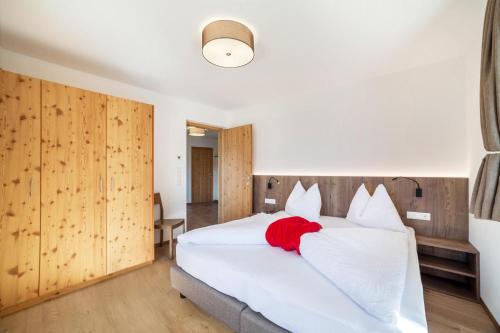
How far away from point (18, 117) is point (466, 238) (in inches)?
174

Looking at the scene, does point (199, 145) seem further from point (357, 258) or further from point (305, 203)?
point (357, 258)

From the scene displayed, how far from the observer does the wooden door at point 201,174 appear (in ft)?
24.2

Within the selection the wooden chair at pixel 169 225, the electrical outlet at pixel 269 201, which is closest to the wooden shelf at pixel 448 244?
the electrical outlet at pixel 269 201

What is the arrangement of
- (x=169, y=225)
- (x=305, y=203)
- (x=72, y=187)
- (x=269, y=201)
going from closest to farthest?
1. (x=72, y=187)
2. (x=305, y=203)
3. (x=169, y=225)
4. (x=269, y=201)

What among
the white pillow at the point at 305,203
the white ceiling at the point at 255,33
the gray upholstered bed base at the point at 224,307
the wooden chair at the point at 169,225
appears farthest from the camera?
the wooden chair at the point at 169,225

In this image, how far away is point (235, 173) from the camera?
402cm

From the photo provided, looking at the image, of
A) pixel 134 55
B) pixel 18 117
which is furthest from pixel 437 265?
pixel 18 117

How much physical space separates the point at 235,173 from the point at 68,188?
2.45 meters

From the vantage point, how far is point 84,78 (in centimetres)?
263

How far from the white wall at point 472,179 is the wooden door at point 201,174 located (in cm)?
671

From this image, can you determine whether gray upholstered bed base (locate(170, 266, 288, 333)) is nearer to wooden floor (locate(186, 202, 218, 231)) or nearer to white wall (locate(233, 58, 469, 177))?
white wall (locate(233, 58, 469, 177))

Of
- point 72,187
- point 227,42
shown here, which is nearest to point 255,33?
point 227,42

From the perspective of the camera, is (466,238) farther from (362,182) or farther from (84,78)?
(84,78)

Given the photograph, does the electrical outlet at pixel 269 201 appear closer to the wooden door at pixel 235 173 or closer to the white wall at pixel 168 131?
the wooden door at pixel 235 173
